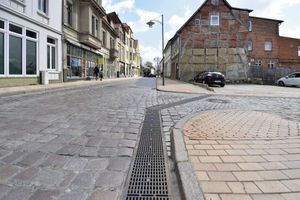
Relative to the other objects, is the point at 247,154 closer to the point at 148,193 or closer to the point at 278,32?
the point at 148,193

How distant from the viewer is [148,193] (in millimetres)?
3143

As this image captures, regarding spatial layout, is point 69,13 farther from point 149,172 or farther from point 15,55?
point 149,172

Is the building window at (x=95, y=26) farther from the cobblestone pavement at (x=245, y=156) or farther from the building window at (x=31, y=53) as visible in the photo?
the cobblestone pavement at (x=245, y=156)

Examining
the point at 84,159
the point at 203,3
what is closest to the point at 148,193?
the point at 84,159

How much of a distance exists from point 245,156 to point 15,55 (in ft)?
49.8

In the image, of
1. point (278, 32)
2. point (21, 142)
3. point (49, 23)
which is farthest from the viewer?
point (278, 32)

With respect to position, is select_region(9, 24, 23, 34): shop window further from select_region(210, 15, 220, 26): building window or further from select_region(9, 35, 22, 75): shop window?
select_region(210, 15, 220, 26): building window

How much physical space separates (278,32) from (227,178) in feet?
153

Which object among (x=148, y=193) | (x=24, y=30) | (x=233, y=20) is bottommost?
(x=148, y=193)

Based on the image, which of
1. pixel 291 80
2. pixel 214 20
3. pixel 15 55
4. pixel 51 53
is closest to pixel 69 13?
pixel 51 53

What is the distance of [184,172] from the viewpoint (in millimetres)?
3455

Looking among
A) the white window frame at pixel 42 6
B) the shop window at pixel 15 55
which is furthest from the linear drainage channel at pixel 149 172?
the white window frame at pixel 42 6

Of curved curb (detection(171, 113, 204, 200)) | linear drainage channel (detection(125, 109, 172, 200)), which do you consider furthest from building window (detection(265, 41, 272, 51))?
curved curb (detection(171, 113, 204, 200))

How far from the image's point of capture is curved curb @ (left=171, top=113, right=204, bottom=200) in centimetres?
292
